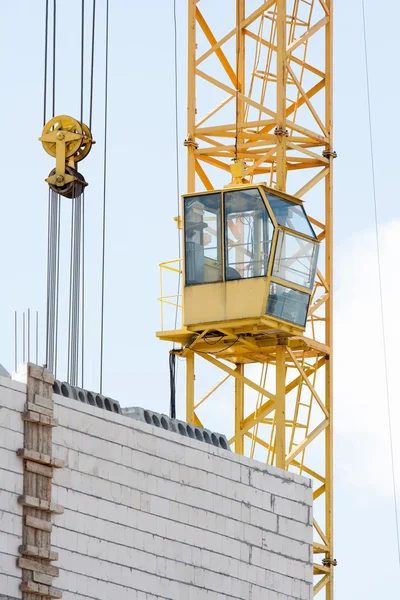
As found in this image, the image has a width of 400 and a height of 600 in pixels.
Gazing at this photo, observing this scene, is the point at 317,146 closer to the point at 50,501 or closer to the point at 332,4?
the point at 332,4

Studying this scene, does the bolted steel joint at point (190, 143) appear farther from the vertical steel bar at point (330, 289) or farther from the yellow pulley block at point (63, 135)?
the yellow pulley block at point (63, 135)

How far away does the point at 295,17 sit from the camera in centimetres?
6575

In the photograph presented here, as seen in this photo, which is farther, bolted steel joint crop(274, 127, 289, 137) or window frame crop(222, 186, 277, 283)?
bolted steel joint crop(274, 127, 289, 137)

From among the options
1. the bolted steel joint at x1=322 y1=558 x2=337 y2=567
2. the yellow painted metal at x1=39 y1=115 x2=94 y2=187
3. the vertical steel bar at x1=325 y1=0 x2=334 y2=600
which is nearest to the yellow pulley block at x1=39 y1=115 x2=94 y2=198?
the yellow painted metal at x1=39 y1=115 x2=94 y2=187

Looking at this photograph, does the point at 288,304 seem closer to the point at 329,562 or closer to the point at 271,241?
the point at 271,241

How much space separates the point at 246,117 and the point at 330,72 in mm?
2832

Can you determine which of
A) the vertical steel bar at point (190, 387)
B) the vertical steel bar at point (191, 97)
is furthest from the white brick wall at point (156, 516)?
the vertical steel bar at point (191, 97)

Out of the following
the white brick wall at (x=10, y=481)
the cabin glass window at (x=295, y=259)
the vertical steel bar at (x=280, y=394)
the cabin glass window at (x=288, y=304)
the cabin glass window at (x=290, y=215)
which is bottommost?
the white brick wall at (x=10, y=481)

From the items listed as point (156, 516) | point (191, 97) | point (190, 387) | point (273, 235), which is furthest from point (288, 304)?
point (156, 516)

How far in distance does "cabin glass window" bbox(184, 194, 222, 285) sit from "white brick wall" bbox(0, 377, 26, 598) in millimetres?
15854

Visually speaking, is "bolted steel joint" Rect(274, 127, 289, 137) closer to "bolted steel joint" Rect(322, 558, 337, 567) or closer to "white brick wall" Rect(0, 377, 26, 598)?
"bolted steel joint" Rect(322, 558, 337, 567)

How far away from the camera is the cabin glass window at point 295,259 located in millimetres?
61156

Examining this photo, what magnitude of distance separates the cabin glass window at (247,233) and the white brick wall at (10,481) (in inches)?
617

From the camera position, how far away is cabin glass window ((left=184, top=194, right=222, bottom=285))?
61594mm
